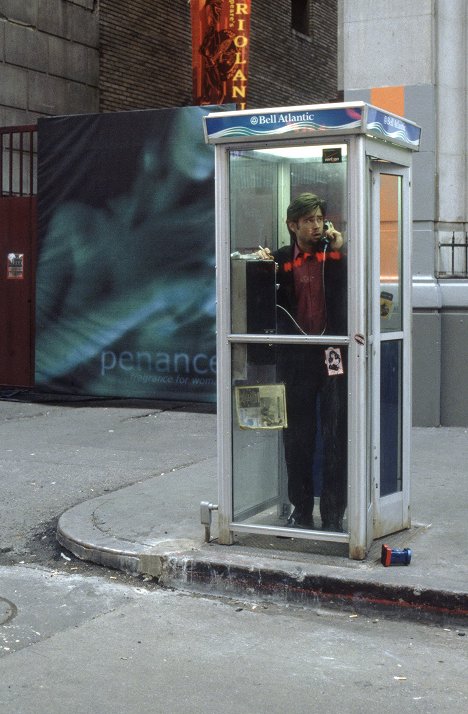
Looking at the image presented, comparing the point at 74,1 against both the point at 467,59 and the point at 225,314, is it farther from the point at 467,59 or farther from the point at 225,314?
the point at 225,314

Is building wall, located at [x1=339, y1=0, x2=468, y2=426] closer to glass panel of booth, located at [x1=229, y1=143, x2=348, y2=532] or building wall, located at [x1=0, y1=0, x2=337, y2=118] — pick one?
glass panel of booth, located at [x1=229, y1=143, x2=348, y2=532]

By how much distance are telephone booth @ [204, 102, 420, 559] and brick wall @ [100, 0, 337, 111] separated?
11891 mm

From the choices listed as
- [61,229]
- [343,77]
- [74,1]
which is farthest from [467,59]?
[74,1]

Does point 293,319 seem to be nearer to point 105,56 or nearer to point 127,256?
point 127,256

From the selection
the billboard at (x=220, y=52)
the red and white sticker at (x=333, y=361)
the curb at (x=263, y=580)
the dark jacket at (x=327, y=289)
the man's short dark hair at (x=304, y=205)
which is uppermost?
the billboard at (x=220, y=52)

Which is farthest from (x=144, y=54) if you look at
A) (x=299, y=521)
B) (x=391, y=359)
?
(x=299, y=521)

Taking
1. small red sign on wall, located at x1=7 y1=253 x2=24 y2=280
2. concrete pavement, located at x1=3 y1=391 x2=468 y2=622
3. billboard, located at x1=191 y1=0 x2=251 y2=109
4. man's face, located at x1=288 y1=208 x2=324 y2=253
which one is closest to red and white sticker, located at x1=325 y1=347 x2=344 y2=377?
man's face, located at x1=288 y1=208 x2=324 y2=253

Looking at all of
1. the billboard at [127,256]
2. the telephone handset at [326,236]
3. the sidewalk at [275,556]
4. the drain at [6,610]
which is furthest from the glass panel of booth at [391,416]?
the billboard at [127,256]

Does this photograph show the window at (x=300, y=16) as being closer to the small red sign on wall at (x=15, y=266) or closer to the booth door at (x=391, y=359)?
the small red sign on wall at (x=15, y=266)

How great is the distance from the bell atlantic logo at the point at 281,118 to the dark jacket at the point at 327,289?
2.36ft

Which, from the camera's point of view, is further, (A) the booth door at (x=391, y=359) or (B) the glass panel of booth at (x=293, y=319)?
(A) the booth door at (x=391, y=359)

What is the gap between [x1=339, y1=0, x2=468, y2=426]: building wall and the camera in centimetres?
1084

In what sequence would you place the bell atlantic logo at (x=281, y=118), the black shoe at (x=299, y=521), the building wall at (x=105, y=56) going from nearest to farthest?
the bell atlantic logo at (x=281, y=118)
the black shoe at (x=299, y=521)
the building wall at (x=105, y=56)

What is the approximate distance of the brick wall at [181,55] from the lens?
1775cm
